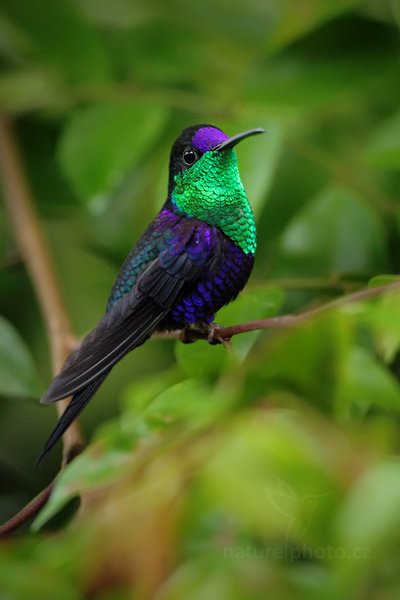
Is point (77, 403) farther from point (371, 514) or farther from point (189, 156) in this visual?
point (371, 514)

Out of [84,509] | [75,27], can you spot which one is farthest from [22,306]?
[84,509]

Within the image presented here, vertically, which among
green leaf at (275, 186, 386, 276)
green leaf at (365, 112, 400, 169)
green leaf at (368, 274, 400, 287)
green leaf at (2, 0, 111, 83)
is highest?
green leaf at (2, 0, 111, 83)

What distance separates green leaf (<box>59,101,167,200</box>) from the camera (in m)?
1.70

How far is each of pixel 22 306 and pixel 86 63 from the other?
1.79 ft

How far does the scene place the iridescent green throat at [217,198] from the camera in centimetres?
132

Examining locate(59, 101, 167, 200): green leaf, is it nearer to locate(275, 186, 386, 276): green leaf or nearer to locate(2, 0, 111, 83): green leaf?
locate(2, 0, 111, 83): green leaf

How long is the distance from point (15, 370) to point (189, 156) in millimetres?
386

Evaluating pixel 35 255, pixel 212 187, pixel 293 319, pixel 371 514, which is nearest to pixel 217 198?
pixel 212 187

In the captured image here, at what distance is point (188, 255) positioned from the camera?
1.27 m

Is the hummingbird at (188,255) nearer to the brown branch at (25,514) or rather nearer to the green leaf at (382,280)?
the brown branch at (25,514)

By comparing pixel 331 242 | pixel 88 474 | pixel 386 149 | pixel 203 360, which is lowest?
pixel 331 242

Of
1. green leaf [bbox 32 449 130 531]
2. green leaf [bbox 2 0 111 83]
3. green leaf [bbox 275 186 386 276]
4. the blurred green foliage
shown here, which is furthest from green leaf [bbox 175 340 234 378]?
green leaf [bbox 2 0 111 83]

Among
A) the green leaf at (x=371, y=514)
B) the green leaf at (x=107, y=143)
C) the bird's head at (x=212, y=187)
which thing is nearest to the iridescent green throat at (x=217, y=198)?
the bird's head at (x=212, y=187)

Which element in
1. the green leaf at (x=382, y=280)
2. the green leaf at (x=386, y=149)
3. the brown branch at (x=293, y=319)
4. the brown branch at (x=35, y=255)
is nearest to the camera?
the brown branch at (x=293, y=319)
